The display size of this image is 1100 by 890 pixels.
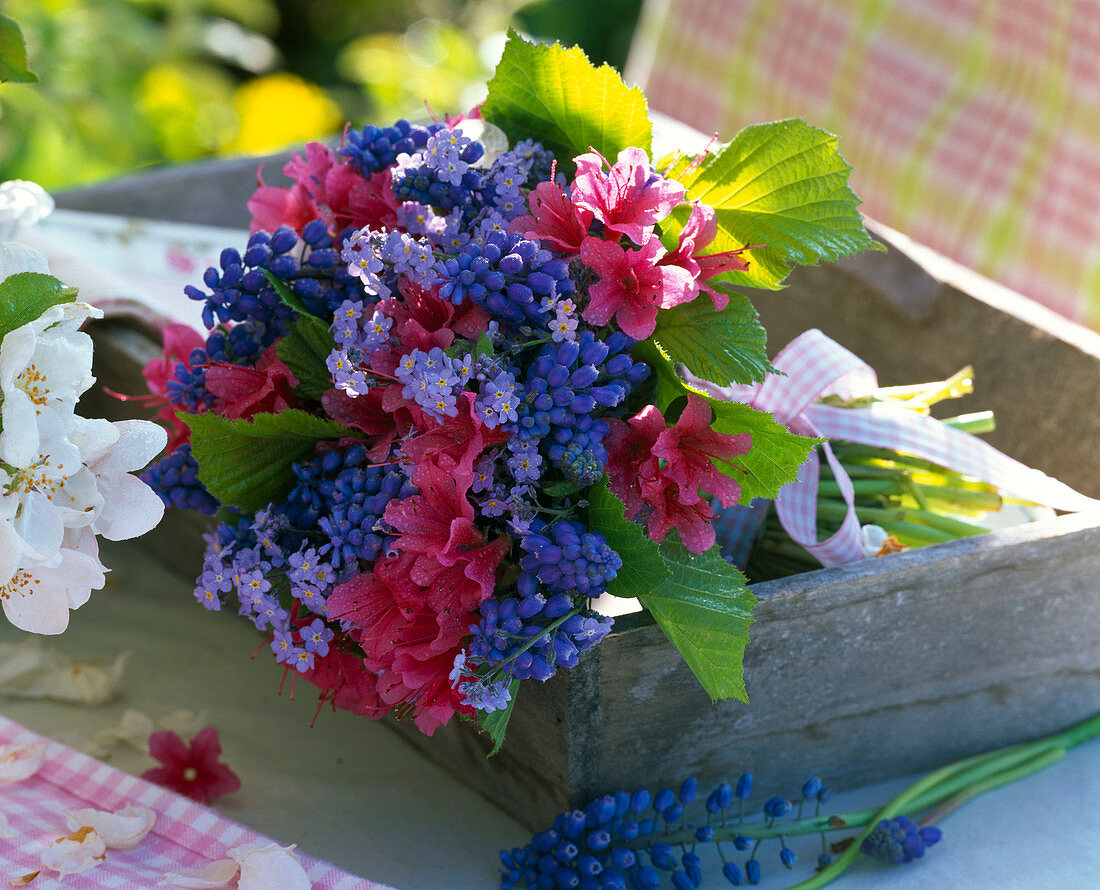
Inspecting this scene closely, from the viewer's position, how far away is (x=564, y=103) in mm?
602

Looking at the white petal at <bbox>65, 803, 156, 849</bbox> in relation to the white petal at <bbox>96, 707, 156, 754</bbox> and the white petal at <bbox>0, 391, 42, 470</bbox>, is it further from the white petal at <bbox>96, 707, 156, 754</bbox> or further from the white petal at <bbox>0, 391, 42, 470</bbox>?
the white petal at <bbox>0, 391, 42, 470</bbox>

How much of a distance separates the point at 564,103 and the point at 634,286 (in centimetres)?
14

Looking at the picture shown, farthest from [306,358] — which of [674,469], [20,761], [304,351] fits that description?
[20,761]

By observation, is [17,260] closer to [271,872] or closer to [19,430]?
[19,430]

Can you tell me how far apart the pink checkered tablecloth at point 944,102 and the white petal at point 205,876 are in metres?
1.33

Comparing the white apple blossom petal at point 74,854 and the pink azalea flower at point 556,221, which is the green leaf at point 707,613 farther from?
the white apple blossom petal at point 74,854

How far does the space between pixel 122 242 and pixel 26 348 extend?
0.70 m

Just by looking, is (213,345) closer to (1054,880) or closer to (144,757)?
(144,757)

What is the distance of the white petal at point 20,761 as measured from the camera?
0.66 m

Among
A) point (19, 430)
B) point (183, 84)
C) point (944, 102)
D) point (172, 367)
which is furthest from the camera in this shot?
point (183, 84)

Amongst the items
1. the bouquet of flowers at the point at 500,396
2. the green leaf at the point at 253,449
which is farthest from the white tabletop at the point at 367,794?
the green leaf at the point at 253,449

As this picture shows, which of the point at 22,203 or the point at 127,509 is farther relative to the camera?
the point at 22,203

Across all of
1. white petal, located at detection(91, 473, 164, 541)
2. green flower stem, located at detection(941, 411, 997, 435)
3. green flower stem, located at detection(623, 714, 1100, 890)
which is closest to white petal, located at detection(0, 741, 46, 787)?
white petal, located at detection(91, 473, 164, 541)

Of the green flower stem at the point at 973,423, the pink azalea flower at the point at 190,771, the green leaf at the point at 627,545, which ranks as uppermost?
the green leaf at the point at 627,545
